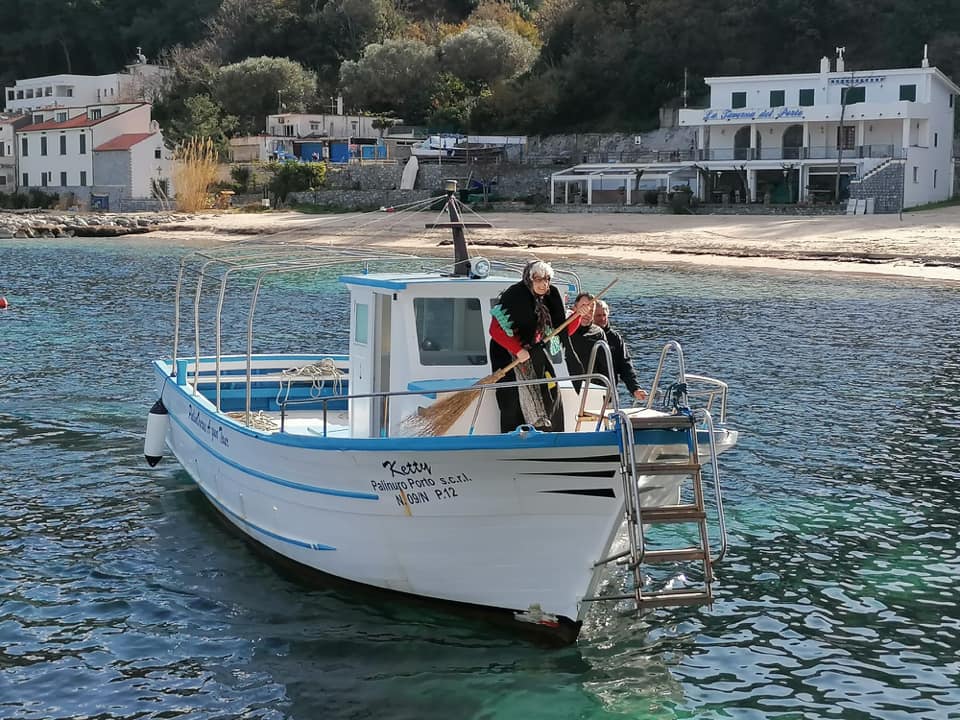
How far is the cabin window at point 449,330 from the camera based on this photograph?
10.5 metres

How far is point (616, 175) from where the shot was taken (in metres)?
61.2

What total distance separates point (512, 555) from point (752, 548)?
143 inches

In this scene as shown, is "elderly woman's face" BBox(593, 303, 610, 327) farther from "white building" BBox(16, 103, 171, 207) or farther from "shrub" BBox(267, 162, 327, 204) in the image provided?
"white building" BBox(16, 103, 171, 207)

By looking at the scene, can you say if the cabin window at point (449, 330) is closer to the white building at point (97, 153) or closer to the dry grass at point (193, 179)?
the dry grass at point (193, 179)

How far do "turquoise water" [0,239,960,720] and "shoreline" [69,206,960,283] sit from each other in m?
21.5

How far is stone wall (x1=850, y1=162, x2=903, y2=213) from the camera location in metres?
53.2

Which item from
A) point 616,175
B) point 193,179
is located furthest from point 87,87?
point 616,175

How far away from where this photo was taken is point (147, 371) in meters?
22.1

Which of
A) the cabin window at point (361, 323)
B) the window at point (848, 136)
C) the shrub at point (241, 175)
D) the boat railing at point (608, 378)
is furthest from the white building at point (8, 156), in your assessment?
the boat railing at point (608, 378)

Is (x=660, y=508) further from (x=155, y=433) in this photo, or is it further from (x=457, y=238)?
(x=155, y=433)

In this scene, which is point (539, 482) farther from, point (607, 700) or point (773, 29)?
point (773, 29)

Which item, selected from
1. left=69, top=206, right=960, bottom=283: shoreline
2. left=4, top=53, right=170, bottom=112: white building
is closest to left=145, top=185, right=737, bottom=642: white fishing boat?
left=69, top=206, right=960, bottom=283: shoreline

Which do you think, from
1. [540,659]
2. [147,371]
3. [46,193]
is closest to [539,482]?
[540,659]

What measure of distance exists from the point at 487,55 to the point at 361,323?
237ft
